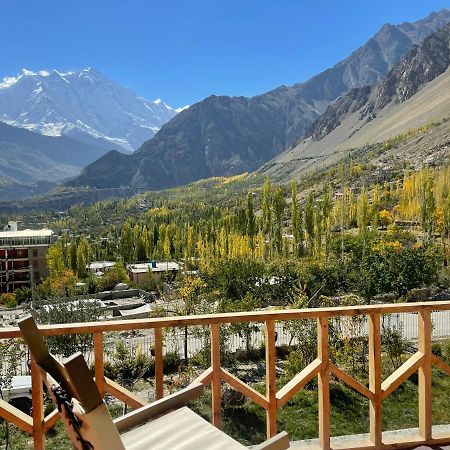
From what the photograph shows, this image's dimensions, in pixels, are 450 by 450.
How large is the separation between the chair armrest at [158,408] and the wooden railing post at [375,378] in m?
1.10

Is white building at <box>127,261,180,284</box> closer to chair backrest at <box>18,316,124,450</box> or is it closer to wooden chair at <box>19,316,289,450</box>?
wooden chair at <box>19,316,289,450</box>

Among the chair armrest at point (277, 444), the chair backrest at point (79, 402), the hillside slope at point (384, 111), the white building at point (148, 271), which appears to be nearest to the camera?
the chair backrest at point (79, 402)

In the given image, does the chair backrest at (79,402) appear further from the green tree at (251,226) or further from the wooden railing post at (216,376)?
the green tree at (251,226)

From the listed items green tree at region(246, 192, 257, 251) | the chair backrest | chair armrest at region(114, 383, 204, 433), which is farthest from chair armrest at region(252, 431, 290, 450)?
green tree at region(246, 192, 257, 251)

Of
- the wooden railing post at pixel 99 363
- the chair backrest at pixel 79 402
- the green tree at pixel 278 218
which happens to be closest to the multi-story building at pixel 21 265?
the green tree at pixel 278 218

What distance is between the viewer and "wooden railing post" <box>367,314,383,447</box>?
2615mm

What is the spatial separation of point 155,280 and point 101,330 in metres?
32.5

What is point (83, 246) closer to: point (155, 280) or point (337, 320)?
point (155, 280)

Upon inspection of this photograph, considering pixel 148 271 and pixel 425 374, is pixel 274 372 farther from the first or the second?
pixel 148 271

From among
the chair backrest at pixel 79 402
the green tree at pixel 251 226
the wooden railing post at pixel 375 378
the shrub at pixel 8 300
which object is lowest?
the shrub at pixel 8 300

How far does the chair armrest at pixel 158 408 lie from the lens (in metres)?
1.70

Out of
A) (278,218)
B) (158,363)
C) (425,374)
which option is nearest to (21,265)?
(278,218)

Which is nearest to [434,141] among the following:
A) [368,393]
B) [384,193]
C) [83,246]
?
[384,193]

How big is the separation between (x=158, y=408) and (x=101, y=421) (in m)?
0.77
